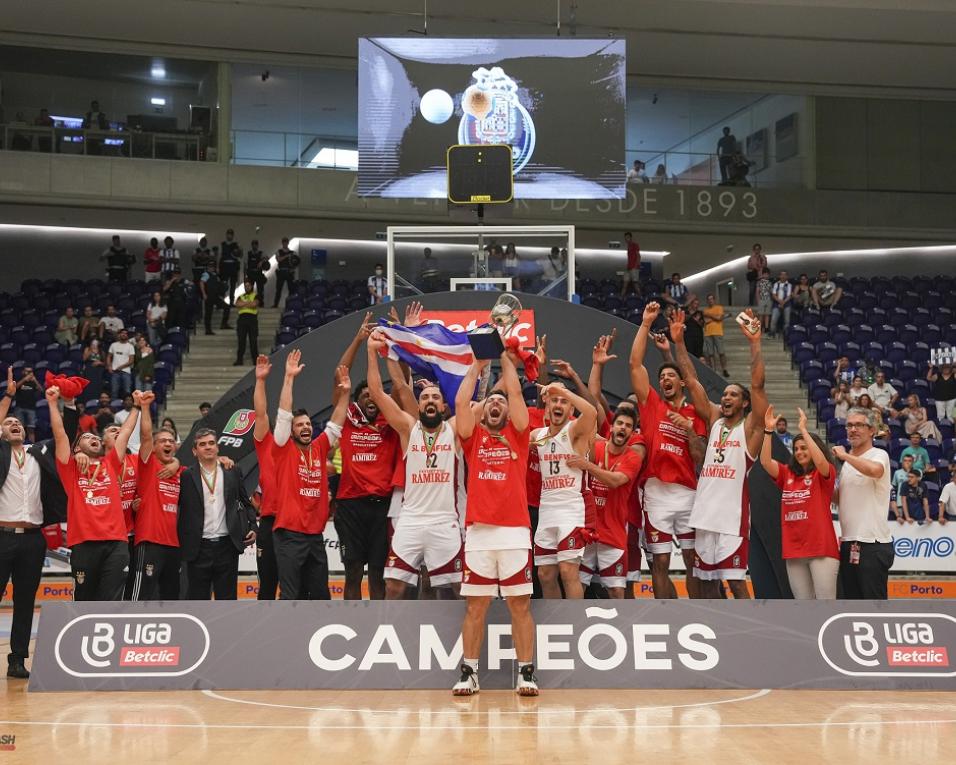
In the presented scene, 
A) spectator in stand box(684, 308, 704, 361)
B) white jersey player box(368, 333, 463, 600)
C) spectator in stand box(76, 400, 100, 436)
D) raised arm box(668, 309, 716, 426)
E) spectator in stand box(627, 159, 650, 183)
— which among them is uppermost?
spectator in stand box(627, 159, 650, 183)

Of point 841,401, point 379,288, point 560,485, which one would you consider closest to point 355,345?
point 560,485

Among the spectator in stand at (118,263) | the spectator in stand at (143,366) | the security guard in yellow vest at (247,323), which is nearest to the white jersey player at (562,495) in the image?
the spectator in stand at (143,366)

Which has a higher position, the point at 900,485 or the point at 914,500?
the point at 900,485

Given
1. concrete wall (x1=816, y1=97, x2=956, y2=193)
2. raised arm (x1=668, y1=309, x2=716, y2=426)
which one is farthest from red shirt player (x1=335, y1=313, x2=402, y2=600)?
concrete wall (x1=816, y1=97, x2=956, y2=193)

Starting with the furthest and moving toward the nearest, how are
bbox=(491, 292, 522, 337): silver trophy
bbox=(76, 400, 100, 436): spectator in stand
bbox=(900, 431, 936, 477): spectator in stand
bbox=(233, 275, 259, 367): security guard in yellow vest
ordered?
bbox=(233, 275, 259, 367): security guard in yellow vest, bbox=(900, 431, 936, 477): spectator in stand, bbox=(76, 400, 100, 436): spectator in stand, bbox=(491, 292, 522, 337): silver trophy

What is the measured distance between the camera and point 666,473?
9.73 m

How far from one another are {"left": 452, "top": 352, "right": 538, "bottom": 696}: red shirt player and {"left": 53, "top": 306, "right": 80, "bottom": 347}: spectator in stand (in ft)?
52.7

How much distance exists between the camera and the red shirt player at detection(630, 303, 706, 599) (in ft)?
31.8

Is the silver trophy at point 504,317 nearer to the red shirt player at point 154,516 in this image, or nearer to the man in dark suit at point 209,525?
the man in dark suit at point 209,525

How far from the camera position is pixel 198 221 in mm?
27844

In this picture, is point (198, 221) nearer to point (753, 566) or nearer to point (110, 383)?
point (110, 383)

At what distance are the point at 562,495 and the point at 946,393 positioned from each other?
43.8 feet

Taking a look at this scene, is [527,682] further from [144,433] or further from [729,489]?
[144,433]

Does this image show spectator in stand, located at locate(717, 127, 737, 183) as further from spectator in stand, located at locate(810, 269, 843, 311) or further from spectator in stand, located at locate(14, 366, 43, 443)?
spectator in stand, located at locate(14, 366, 43, 443)
